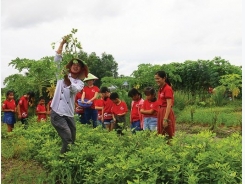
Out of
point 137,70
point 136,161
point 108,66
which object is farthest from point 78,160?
point 108,66

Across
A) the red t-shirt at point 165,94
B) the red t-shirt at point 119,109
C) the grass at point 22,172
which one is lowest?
the grass at point 22,172

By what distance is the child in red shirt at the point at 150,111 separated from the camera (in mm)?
7073

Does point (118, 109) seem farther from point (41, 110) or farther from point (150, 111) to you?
point (41, 110)

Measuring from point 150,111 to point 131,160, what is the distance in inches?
120

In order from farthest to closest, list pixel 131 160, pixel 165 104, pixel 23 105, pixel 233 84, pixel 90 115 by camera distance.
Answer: pixel 233 84, pixel 23 105, pixel 90 115, pixel 165 104, pixel 131 160

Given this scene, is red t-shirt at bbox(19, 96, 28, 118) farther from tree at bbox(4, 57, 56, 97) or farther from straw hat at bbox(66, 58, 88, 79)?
straw hat at bbox(66, 58, 88, 79)

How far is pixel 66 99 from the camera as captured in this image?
5.46 metres

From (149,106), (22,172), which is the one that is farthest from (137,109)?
(22,172)

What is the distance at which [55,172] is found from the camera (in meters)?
4.91

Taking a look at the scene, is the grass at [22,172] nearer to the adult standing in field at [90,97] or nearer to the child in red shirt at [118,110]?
the child in red shirt at [118,110]

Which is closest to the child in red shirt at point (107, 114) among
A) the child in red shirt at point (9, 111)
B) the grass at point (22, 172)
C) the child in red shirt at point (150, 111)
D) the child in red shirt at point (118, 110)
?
the child in red shirt at point (118, 110)

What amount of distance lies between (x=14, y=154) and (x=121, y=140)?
2315 millimetres

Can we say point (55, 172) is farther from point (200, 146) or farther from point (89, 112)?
point (89, 112)

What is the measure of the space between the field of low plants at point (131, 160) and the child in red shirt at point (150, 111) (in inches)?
52.8
